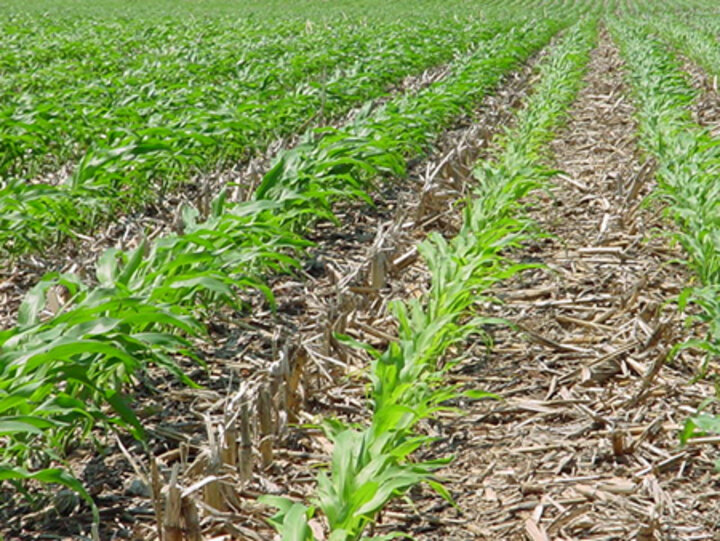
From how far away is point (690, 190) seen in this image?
4.27 meters

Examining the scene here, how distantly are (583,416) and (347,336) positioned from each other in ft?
2.72

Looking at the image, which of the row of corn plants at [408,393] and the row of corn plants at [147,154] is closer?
the row of corn plants at [408,393]

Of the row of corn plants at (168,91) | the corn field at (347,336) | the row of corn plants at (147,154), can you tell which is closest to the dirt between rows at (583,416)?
the corn field at (347,336)

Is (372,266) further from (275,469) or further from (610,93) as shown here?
(610,93)

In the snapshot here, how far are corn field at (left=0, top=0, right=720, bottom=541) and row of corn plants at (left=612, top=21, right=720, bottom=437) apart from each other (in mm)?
22

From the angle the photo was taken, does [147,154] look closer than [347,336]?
No

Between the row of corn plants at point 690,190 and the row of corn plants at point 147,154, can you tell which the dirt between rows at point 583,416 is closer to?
the row of corn plants at point 690,190

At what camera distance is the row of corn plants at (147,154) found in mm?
3900

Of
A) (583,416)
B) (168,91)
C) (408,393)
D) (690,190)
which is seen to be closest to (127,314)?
(408,393)

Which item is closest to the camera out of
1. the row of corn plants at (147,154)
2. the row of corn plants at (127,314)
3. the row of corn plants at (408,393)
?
the row of corn plants at (408,393)

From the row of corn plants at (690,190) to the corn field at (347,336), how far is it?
0.02 m

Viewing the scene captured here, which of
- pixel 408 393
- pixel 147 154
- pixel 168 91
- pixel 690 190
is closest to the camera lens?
pixel 408 393

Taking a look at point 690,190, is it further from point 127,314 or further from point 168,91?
point 168,91

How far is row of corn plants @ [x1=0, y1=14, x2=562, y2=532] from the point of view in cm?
207
